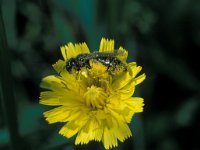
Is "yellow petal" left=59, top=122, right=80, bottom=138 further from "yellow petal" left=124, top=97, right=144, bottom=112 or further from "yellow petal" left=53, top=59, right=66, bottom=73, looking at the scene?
"yellow petal" left=53, top=59, right=66, bottom=73

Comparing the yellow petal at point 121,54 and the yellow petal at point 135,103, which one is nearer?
the yellow petal at point 135,103

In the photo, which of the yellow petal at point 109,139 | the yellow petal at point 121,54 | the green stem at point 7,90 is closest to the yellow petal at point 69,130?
the yellow petal at point 109,139

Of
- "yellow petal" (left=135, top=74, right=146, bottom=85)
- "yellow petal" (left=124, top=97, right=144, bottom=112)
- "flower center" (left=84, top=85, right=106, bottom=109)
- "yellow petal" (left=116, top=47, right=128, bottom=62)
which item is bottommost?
"yellow petal" (left=124, top=97, right=144, bottom=112)

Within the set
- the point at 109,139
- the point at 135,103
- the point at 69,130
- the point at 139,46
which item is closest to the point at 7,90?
the point at 69,130

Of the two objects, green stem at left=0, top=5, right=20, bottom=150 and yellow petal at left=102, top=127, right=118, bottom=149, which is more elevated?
green stem at left=0, top=5, right=20, bottom=150

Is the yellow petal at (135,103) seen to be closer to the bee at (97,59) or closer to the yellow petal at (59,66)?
the bee at (97,59)

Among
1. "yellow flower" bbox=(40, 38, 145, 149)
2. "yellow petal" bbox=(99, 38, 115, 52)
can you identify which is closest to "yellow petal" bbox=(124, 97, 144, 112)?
"yellow flower" bbox=(40, 38, 145, 149)

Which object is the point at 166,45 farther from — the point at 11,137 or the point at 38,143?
the point at 11,137
